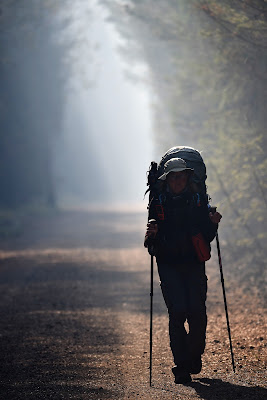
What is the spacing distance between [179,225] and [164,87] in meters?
19.2

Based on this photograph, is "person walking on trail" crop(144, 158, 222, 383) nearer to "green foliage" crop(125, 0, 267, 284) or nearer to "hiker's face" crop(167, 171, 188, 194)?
"hiker's face" crop(167, 171, 188, 194)

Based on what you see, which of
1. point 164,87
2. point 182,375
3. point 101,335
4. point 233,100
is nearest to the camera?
point 182,375

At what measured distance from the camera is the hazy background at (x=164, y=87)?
11.1m

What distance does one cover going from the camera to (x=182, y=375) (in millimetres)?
5250

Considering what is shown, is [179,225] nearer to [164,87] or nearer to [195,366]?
[195,366]

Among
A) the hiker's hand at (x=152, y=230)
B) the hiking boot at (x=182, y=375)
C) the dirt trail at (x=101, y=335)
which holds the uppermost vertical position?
the hiker's hand at (x=152, y=230)

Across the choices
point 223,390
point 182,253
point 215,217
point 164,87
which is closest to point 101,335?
point 182,253

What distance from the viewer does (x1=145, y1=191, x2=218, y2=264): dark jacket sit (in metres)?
5.38

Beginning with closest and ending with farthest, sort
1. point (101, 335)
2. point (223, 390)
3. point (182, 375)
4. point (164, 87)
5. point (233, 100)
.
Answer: point (223, 390) → point (182, 375) → point (101, 335) → point (233, 100) → point (164, 87)

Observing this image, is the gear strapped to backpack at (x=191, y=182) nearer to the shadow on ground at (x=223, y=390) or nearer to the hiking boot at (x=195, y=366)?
the hiking boot at (x=195, y=366)

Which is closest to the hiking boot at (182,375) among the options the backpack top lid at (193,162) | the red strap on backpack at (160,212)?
the red strap on backpack at (160,212)

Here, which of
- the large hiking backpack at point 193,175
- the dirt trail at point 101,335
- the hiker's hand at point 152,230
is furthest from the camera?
the large hiking backpack at point 193,175

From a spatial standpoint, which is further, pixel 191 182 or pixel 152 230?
pixel 191 182

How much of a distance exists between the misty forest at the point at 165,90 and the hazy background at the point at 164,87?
1.6 inches
